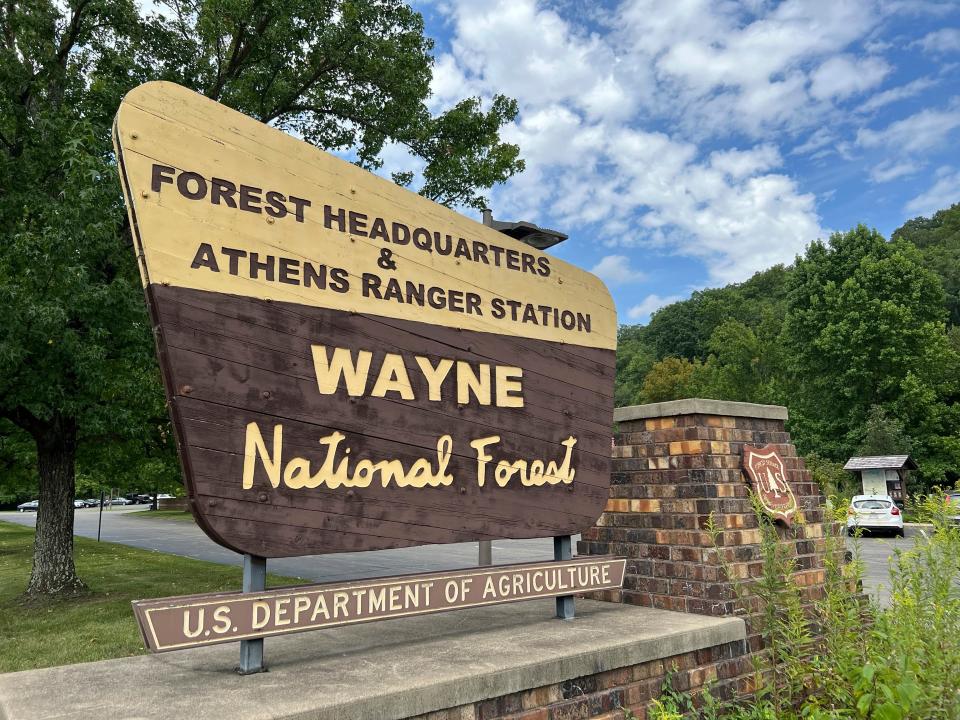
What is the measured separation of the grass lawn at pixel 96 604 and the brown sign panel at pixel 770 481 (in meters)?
6.73

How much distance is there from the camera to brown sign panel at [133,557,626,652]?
2682 mm

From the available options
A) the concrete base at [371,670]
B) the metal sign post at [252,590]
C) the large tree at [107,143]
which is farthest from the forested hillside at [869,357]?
the metal sign post at [252,590]

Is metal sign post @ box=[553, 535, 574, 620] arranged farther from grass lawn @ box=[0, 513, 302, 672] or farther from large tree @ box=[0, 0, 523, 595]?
large tree @ box=[0, 0, 523, 595]

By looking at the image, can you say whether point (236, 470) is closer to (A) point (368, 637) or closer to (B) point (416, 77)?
(A) point (368, 637)

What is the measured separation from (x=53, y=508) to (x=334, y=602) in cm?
986

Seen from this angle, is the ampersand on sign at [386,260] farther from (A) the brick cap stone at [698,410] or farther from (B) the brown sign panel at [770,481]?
(B) the brown sign panel at [770,481]

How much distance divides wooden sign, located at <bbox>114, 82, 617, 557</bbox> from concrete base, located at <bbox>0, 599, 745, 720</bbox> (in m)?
0.57

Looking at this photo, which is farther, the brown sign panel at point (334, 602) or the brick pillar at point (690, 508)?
the brick pillar at point (690, 508)

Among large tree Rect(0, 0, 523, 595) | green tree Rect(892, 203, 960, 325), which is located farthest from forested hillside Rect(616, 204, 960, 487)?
large tree Rect(0, 0, 523, 595)

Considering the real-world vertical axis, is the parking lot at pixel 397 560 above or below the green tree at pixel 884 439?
below

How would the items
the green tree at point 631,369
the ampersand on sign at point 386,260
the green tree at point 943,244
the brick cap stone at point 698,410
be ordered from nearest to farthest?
1. the ampersand on sign at point 386,260
2. the brick cap stone at point 698,410
3. the green tree at point 943,244
4. the green tree at point 631,369

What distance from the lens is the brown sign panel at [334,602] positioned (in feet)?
8.80

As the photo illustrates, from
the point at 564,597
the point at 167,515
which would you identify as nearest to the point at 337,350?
the point at 564,597

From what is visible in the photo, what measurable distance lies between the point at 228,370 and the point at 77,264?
7332 mm
